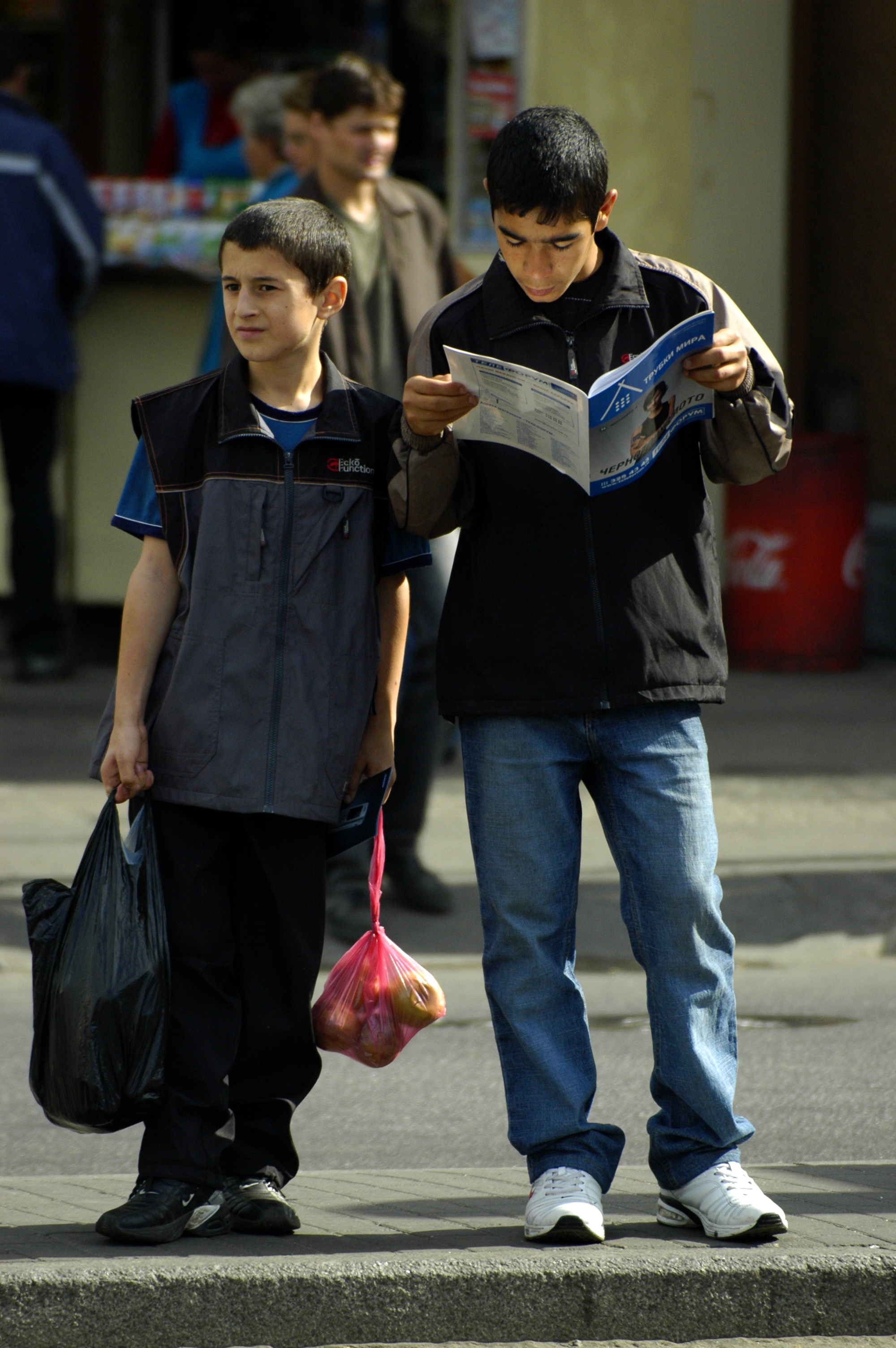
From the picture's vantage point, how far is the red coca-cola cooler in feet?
31.4

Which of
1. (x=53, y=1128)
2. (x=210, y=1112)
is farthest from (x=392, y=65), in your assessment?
(x=210, y=1112)

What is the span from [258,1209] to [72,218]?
6102 mm

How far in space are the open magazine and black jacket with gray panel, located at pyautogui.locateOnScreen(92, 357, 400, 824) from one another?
0.33m

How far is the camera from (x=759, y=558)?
9773mm

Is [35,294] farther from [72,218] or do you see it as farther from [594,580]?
[594,580]

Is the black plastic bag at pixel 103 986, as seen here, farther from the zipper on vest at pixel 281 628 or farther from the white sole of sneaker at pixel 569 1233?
the white sole of sneaker at pixel 569 1233

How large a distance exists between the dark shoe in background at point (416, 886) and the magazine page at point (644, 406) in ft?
9.44

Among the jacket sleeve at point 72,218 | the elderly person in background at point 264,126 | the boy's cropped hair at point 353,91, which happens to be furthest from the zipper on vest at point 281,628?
the jacket sleeve at point 72,218

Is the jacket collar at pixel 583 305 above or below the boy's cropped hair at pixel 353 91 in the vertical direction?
below

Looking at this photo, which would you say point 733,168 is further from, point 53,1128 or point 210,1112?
point 210,1112

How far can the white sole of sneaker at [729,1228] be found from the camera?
329 centimetres

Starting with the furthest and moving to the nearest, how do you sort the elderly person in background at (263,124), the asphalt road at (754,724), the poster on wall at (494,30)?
the poster on wall at (494,30), the elderly person in background at (263,124), the asphalt road at (754,724)

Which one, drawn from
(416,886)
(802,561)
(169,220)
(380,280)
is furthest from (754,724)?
(380,280)

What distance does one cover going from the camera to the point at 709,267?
32.1 ft
